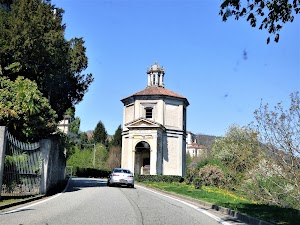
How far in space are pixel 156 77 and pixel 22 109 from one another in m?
39.8

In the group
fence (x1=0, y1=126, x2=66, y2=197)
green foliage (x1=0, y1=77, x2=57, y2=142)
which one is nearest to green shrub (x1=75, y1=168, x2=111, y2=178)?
fence (x1=0, y1=126, x2=66, y2=197)

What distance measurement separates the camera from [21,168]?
45.2 feet

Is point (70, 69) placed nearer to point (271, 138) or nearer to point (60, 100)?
point (60, 100)

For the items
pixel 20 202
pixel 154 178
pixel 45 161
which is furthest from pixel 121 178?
pixel 20 202

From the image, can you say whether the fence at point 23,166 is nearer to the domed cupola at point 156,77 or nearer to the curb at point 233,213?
the curb at point 233,213

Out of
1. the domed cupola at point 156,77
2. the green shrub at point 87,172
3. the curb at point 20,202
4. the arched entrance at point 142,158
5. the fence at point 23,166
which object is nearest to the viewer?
the curb at point 20,202

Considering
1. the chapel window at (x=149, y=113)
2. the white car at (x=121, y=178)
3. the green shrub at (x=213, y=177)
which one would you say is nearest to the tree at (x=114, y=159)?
the chapel window at (x=149, y=113)

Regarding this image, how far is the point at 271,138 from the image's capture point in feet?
55.9

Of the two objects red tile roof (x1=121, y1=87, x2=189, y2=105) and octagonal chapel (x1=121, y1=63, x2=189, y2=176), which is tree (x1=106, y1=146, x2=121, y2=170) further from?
red tile roof (x1=121, y1=87, x2=189, y2=105)

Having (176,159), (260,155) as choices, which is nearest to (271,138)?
(260,155)

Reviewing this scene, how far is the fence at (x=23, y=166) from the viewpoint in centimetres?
1225

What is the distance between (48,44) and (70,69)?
3706 mm

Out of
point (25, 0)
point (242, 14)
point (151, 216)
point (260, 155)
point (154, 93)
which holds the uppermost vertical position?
point (154, 93)

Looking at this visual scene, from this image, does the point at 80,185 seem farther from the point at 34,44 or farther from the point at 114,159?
the point at 114,159
